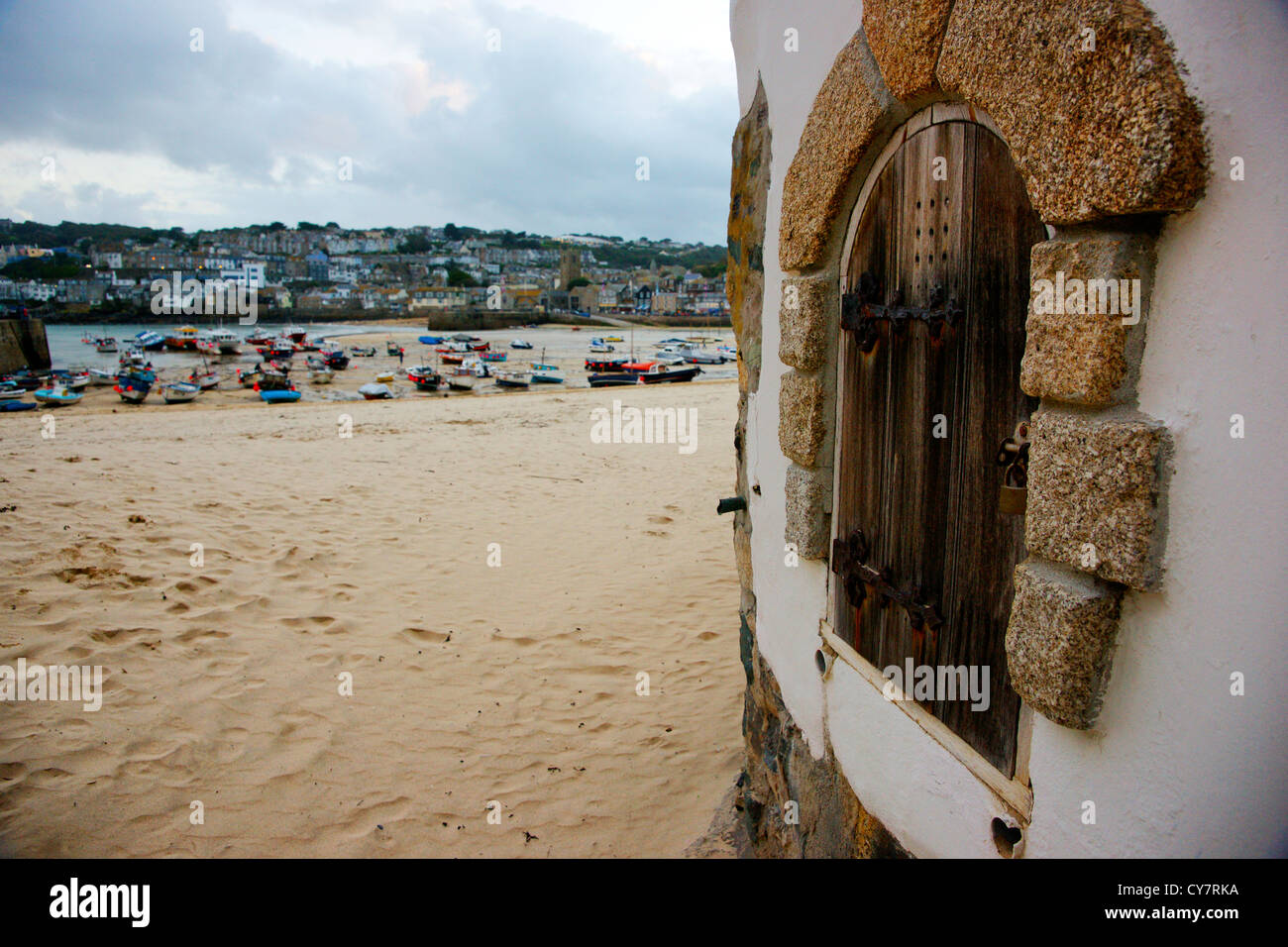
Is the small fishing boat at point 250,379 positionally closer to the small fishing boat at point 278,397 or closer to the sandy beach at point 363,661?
the small fishing boat at point 278,397

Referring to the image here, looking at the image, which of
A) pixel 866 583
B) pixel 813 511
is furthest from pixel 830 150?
pixel 866 583

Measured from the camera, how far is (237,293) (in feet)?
285

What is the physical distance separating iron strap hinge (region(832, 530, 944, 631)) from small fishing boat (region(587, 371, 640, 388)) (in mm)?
26644

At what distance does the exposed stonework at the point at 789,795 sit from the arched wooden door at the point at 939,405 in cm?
58

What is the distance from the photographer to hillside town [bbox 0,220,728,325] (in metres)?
93.9

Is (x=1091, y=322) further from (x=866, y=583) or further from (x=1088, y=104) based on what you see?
Result: (x=866, y=583)

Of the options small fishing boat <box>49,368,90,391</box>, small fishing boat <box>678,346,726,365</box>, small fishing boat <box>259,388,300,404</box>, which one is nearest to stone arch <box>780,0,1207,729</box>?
small fishing boat <box>259,388,300,404</box>

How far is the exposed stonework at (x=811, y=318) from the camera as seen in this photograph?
264 centimetres

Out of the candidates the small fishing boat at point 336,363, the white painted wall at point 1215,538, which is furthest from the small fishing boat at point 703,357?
the white painted wall at point 1215,538

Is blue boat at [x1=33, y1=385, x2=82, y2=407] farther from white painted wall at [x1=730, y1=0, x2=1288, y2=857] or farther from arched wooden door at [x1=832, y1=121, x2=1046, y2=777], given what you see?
white painted wall at [x1=730, y1=0, x2=1288, y2=857]

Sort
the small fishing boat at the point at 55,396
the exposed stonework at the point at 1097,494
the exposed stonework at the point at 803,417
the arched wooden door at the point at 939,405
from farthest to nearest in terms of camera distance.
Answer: the small fishing boat at the point at 55,396 < the exposed stonework at the point at 803,417 < the arched wooden door at the point at 939,405 < the exposed stonework at the point at 1097,494

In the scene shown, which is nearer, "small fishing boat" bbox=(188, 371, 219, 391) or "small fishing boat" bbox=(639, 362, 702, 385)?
"small fishing boat" bbox=(188, 371, 219, 391)

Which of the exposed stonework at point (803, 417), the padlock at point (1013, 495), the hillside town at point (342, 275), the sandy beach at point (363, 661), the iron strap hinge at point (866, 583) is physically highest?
the hillside town at point (342, 275)

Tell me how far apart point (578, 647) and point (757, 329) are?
3.13 metres
